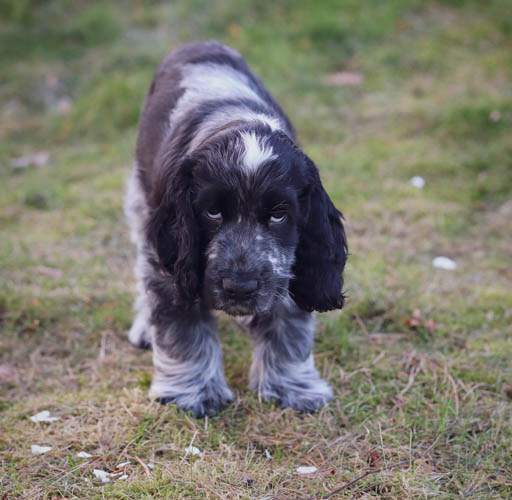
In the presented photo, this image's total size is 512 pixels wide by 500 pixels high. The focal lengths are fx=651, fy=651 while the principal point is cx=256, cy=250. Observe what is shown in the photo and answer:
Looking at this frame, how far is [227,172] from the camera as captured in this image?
338cm

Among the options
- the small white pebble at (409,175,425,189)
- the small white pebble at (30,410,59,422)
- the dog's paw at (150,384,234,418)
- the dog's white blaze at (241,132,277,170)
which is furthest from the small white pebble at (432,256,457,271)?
the small white pebble at (30,410,59,422)

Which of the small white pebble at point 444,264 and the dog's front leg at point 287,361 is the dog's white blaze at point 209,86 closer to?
the dog's front leg at point 287,361

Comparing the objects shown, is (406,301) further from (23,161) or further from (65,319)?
(23,161)

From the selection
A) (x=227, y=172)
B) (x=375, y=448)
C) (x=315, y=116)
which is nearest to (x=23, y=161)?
(x=315, y=116)

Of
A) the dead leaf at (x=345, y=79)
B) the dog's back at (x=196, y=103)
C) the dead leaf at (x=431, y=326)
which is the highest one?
the dog's back at (x=196, y=103)

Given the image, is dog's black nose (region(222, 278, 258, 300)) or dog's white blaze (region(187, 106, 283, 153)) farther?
dog's white blaze (region(187, 106, 283, 153))

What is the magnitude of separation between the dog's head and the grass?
0.87 metres

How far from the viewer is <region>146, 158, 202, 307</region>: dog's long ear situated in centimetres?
361

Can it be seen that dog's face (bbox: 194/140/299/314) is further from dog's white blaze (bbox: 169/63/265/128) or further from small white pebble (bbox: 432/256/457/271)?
small white pebble (bbox: 432/256/457/271)

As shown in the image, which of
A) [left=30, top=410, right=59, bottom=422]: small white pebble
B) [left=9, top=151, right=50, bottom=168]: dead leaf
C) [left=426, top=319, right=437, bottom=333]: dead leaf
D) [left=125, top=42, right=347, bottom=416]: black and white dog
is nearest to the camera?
[left=125, top=42, right=347, bottom=416]: black and white dog

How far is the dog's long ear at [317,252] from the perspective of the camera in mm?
3723

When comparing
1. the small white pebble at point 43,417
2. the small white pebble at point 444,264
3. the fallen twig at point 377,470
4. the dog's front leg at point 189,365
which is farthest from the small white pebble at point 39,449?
the small white pebble at point 444,264

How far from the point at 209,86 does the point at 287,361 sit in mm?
1995

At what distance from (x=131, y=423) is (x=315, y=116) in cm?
583
